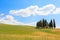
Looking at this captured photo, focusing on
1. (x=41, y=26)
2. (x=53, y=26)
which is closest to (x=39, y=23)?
(x=41, y=26)

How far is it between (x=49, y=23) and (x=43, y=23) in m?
3.71

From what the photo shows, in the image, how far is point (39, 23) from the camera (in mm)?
86625

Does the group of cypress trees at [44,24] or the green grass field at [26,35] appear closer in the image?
the green grass field at [26,35]

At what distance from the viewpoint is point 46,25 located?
89.6 meters

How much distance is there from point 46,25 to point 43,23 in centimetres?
219

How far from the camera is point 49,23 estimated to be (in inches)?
3556

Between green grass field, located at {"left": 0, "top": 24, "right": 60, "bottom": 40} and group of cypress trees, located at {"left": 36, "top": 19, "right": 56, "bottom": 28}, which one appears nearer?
green grass field, located at {"left": 0, "top": 24, "right": 60, "bottom": 40}

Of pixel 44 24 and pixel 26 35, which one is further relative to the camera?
pixel 44 24

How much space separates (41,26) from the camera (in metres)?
86.8

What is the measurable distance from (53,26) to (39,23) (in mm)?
7458

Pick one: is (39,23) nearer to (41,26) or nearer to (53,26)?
(41,26)

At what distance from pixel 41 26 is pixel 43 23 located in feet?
8.38

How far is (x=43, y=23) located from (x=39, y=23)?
290 cm
